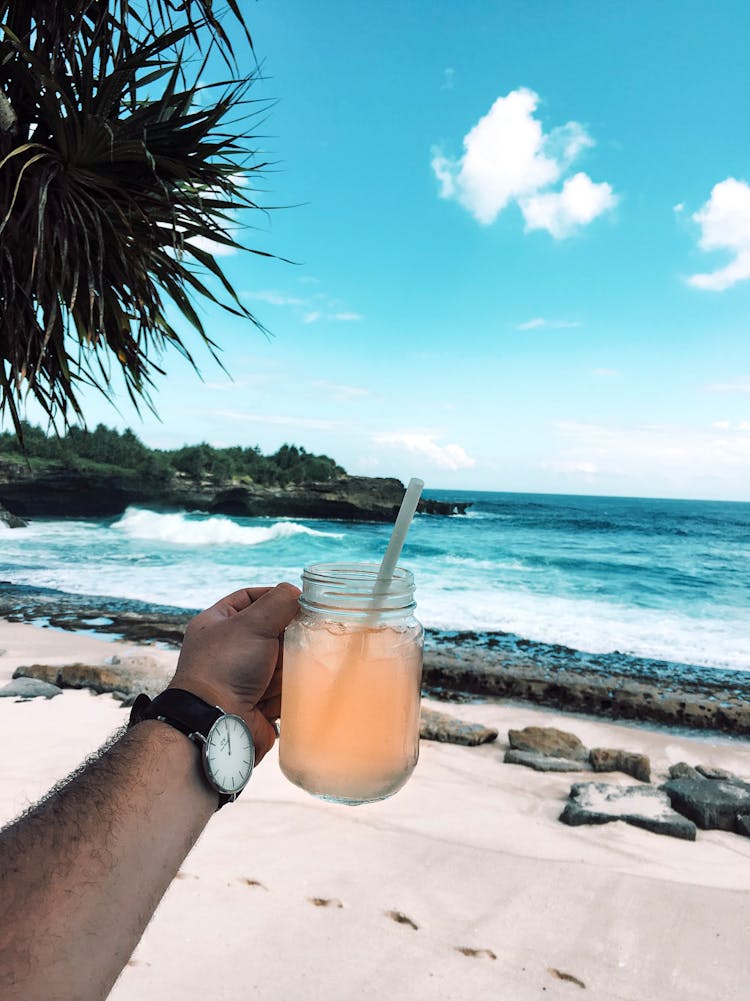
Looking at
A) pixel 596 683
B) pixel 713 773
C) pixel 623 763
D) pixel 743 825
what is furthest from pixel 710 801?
pixel 596 683

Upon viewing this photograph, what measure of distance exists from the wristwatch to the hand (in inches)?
1.2

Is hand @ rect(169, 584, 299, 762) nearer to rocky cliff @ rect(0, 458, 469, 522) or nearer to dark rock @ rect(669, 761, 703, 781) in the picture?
dark rock @ rect(669, 761, 703, 781)

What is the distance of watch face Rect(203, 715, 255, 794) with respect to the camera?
3.75ft

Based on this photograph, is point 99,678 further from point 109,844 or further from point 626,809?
point 109,844

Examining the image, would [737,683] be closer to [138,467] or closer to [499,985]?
[499,985]

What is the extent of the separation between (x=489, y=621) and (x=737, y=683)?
3576 mm

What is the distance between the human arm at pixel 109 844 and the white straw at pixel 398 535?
0.21 meters

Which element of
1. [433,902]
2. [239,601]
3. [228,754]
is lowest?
[433,902]

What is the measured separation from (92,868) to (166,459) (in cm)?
2974

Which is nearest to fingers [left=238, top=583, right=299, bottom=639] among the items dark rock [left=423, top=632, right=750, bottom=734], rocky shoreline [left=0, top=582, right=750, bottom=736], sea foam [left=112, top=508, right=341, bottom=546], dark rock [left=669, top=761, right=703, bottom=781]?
dark rock [left=669, top=761, right=703, bottom=781]

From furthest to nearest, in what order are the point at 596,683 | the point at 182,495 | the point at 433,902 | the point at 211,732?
the point at 182,495, the point at 596,683, the point at 433,902, the point at 211,732

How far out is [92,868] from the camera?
89 cm

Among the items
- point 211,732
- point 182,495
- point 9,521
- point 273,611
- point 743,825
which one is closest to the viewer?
point 211,732

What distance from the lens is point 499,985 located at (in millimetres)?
2021
